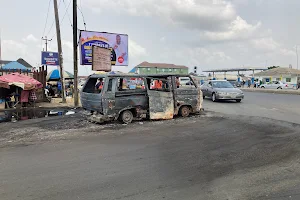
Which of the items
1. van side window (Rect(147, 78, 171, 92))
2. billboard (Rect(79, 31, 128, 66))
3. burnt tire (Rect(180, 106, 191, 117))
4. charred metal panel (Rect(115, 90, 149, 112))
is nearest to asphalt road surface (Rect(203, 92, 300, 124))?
burnt tire (Rect(180, 106, 191, 117))

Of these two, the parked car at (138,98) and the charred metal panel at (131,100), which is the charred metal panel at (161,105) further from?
the charred metal panel at (131,100)

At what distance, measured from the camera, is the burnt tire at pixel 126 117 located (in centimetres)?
856

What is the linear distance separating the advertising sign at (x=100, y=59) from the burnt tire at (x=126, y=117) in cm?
672

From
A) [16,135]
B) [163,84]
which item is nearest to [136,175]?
[16,135]

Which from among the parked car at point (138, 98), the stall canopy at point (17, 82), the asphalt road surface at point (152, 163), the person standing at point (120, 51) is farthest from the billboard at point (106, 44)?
the asphalt road surface at point (152, 163)

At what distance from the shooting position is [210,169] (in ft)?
14.1

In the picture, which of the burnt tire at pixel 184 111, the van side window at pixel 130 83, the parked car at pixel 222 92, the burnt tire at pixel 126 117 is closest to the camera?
the burnt tire at pixel 126 117

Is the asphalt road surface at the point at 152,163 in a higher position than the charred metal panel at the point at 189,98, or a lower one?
lower

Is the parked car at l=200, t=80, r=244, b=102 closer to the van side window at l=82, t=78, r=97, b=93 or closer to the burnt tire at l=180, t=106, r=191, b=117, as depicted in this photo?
the burnt tire at l=180, t=106, r=191, b=117

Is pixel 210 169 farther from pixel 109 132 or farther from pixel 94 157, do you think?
pixel 109 132

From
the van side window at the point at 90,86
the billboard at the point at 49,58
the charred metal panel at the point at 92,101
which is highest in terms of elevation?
the billboard at the point at 49,58

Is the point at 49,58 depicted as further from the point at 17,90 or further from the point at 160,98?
the point at 160,98

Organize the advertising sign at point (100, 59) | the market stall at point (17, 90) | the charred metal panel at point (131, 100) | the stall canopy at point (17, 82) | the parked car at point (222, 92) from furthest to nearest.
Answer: the parked car at point (222, 92), the advertising sign at point (100, 59), the market stall at point (17, 90), the stall canopy at point (17, 82), the charred metal panel at point (131, 100)

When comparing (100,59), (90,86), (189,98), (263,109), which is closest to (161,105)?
(189,98)
